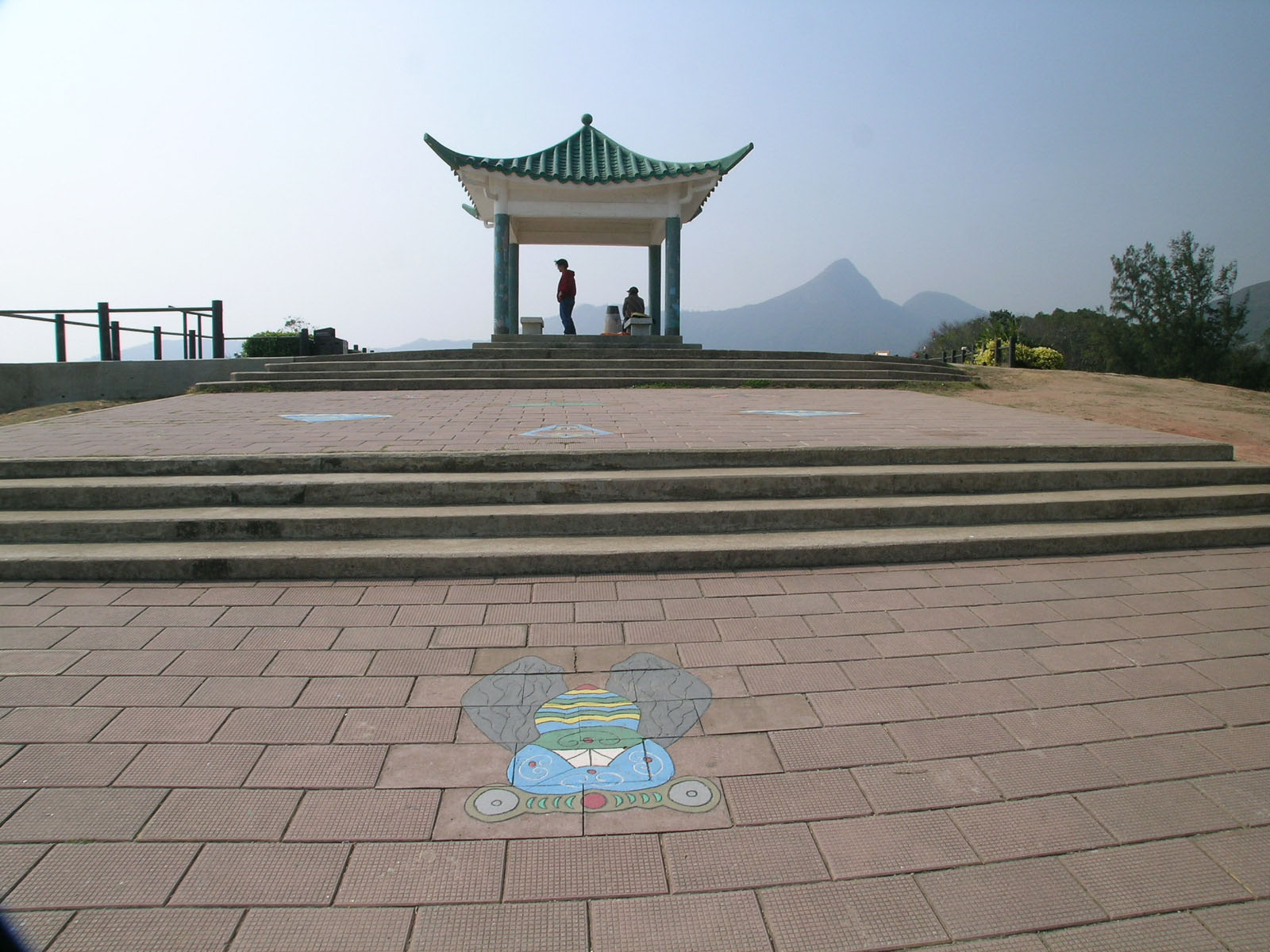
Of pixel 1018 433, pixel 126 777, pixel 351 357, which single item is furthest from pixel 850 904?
pixel 351 357

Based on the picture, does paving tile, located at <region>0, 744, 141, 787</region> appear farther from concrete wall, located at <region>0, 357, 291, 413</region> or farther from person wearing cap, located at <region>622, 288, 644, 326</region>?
person wearing cap, located at <region>622, 288, 644, 326</region>

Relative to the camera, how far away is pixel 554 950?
1.84 metres

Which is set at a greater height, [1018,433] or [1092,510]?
[1018,433]

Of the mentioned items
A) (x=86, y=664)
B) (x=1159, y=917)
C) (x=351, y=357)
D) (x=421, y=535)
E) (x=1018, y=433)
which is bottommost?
(x=1159, y=917)

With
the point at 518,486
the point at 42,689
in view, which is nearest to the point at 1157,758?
the point at 518,486

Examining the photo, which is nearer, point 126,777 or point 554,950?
point 554,950

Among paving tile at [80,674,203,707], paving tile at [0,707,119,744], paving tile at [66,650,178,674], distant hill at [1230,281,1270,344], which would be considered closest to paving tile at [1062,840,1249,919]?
paving tile at [80,674,203,707]

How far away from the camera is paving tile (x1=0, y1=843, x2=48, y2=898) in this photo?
2018 millimetres

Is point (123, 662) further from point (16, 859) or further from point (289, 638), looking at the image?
point (16, 859)

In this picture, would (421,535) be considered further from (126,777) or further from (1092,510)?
(1092,510)

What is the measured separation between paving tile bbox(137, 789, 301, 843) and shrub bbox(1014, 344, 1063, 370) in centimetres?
2069

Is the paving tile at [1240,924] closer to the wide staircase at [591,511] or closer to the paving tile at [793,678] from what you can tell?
the paving tile at [793,678]

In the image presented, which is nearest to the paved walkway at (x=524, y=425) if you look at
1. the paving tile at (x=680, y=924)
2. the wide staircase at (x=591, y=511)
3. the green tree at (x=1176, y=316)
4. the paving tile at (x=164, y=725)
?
the wide staircase at (x=591, y=511)

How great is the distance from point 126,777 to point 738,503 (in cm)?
354
